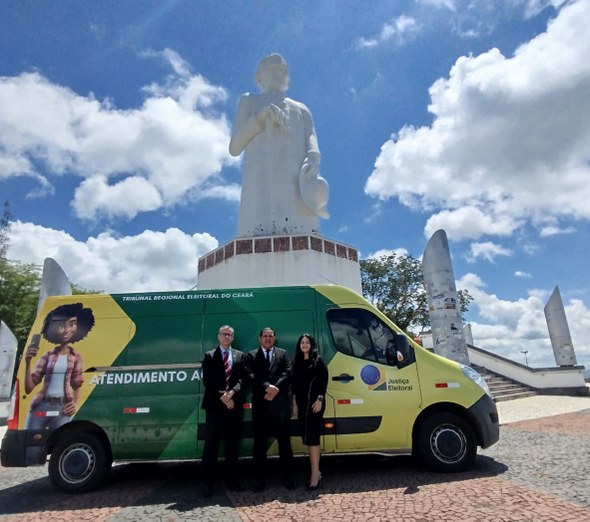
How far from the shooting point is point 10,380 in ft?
46.8

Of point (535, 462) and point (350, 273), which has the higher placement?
point (350, 273)

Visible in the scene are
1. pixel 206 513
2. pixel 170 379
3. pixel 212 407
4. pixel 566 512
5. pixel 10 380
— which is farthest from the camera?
pixel 10 380

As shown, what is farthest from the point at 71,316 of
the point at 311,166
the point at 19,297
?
the point at 19,297

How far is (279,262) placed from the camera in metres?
11.9

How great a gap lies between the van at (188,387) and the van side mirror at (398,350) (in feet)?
0.06

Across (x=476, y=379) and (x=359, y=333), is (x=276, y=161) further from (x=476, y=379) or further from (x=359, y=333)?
(x=476, y=379)

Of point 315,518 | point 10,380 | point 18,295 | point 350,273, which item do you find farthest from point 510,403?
point 18,295

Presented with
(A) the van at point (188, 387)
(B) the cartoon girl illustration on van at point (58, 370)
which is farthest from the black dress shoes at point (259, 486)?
(B) the cartoon girl illustration on van at point (58, 370)

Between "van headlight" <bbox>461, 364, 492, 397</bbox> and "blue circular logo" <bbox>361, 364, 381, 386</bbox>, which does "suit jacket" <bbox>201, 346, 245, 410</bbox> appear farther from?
"van headlight" <bbox>461, 364, 492, 397</bbox>

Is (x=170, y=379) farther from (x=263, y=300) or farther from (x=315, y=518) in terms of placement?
(x=315, y=518)

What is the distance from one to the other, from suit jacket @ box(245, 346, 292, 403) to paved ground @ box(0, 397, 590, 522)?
3.61 ft

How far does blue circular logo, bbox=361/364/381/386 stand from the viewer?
527cm

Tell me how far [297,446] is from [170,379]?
178cm

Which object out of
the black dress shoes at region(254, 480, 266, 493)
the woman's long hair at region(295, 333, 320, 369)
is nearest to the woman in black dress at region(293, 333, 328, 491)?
the woman's long hair at region(295, 333, 320, 369)
